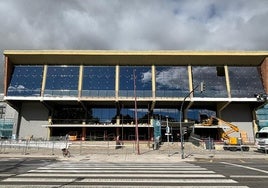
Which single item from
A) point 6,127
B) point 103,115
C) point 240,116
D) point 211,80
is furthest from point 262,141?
point 6,127

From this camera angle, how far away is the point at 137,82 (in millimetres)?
44344

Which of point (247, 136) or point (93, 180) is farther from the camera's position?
point (247, 136)

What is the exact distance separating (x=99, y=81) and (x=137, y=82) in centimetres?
648

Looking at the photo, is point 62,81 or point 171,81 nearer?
point 62,81

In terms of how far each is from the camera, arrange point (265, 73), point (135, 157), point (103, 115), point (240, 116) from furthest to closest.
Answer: point (103, 115) < point (240, 116) < point (265, 73) < point (135, 157)

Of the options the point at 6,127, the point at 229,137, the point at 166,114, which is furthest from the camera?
the point at 6,127

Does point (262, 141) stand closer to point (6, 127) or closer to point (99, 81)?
point (99, 81)

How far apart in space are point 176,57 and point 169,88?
5397 millimetres

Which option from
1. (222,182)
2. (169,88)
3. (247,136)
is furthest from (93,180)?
(247,136)

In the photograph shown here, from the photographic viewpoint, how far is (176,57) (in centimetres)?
4397

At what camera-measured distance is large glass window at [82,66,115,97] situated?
4331 centimetres

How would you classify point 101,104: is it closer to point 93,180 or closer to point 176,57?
point 176,57

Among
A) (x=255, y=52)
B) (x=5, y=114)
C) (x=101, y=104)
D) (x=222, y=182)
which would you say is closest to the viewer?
(x=222, y=182)

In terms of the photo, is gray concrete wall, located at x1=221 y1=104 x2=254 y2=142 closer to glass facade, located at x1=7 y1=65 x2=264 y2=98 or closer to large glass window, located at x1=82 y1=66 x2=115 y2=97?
glass facade, located at x1=7 y1=65 x2=264 y2=98
